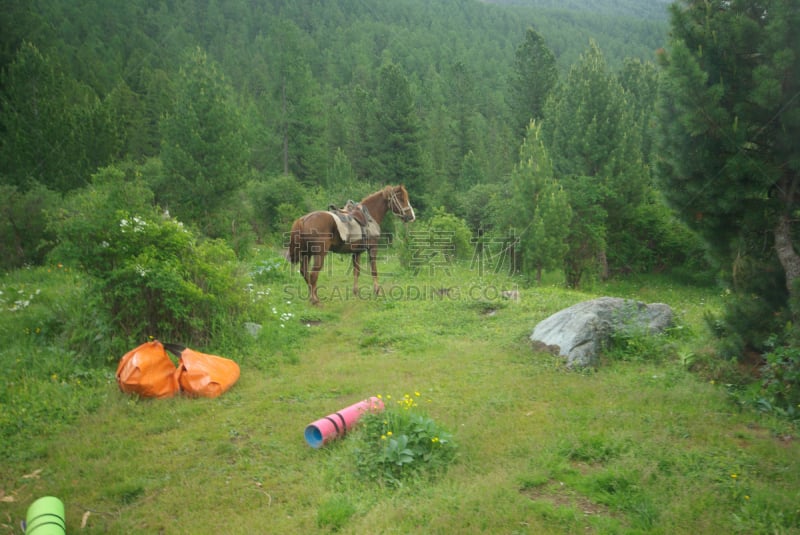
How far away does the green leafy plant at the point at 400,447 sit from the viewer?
4590mm

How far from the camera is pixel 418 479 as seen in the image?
446cm

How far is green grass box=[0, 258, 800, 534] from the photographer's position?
396 cm

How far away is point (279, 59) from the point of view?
143 ft

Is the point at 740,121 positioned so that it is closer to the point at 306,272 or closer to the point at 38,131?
the point at 306,272

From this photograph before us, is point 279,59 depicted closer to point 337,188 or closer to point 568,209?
point 337,188

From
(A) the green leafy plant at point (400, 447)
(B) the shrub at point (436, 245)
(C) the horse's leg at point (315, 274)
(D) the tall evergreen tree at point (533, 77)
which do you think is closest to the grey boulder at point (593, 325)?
(A) the green leafy plant at point (400, 447)

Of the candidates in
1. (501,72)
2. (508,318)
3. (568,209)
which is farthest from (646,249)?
(501,72)

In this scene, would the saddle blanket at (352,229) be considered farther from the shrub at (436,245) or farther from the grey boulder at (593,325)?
the grey boulder at (593,325)

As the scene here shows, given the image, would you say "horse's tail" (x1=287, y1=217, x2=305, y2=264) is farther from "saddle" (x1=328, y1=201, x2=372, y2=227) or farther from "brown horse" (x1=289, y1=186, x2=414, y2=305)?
"saddle" (x1=328, y1=201, x2=372, y2=227)

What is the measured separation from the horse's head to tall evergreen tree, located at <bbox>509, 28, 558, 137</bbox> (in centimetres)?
2533

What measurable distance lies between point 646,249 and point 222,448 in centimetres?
2131

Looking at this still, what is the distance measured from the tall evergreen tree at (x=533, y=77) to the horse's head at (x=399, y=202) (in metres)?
25.3


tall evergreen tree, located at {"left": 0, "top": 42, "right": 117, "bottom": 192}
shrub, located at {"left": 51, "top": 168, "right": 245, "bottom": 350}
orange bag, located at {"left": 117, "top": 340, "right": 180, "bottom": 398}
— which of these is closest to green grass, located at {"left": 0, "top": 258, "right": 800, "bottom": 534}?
orange bag, located at {"left": 117, "top": 340, "right": 180, "bottom": 398}

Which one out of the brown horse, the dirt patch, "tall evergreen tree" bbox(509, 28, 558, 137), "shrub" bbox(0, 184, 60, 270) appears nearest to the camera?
the dirt patch
